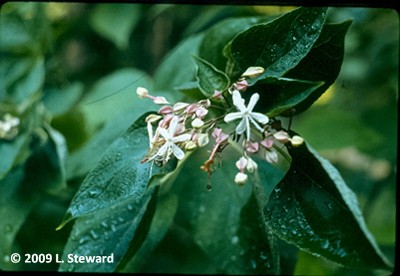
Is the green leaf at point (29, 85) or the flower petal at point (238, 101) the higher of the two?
the flower petal at point (238, 101)

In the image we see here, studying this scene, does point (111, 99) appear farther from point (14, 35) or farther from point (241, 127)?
point (241, 127)

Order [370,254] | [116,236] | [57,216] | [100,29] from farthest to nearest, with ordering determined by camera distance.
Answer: [100,29]
[57,216]
[116,236]
[370,254]

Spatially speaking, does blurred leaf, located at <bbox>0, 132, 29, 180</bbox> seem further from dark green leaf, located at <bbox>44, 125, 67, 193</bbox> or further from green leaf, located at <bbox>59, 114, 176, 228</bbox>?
green leaf, located at <bbox>59, 114, 176, 228</bbox>

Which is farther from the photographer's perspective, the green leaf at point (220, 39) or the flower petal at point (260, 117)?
the green leaf at point (220, 39)

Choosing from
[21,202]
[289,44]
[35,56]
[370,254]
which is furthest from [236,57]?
[35,56]

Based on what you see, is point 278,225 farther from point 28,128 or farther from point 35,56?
point 35,56

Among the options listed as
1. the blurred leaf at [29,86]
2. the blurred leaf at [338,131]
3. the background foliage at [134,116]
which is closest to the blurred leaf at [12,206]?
the background foliage at [134,116]

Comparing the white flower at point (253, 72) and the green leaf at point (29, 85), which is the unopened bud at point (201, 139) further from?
the green leaf at point (29, 85)

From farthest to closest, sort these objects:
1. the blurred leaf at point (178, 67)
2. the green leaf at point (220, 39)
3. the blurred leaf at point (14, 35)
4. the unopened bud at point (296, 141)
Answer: the blurred leaf at point (14, 35)
the blurred leaf at point (178, 67)
the green leaf at point (220, 39)
the unopened bud at point (296, 141)
